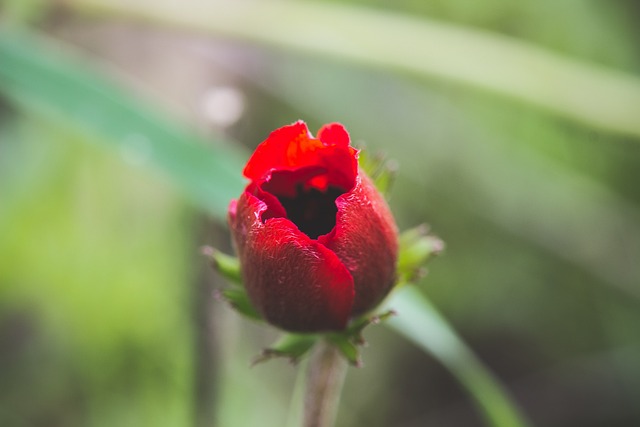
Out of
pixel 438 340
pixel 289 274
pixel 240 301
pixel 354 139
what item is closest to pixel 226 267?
pixel 240 301

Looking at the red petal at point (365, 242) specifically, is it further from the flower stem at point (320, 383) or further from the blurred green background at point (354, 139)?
the blurred green background at point (354, 139)

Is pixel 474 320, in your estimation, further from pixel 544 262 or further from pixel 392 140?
pixel 392 140

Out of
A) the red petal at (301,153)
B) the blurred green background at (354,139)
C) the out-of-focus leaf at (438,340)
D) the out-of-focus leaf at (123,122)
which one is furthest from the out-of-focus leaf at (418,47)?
the red petal at (301,153)

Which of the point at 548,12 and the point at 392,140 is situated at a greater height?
the point at 548,12

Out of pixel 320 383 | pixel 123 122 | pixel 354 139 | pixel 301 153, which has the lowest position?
pixel 320 383

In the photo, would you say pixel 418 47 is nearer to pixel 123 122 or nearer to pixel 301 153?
pixel 123 122

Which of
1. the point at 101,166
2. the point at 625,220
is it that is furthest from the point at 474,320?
the point at 101,166
